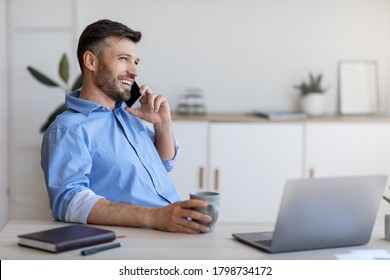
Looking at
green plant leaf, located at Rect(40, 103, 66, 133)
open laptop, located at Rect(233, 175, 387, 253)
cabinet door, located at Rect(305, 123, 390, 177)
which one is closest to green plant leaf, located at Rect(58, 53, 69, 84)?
green plant leaf, located at Rect(40, 103, 66, 133)

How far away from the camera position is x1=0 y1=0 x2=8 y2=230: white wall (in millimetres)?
4680

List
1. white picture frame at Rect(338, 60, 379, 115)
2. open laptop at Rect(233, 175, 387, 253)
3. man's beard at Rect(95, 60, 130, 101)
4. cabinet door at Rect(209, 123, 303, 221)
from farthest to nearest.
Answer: white picture frame at Rect(338, 60, 379, 115)
cabinet door at Rect(209, 123, 303, 221)
man's beard at Rect(95, 60, 130, 101)
open laptop at Rect(233, 175, 387, 253)

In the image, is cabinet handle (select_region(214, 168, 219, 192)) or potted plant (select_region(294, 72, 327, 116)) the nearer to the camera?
cabinet handle (select_region(214, 168, 219, 192))

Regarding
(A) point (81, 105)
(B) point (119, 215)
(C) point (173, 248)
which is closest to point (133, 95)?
(A) point (81, 105)

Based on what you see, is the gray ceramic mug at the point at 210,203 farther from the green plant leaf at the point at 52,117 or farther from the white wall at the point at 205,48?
the white wall at the point at 205,48

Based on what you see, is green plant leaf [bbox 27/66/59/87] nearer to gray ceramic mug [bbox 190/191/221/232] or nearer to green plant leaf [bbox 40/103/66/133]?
green plant leaf [bbox 40/103/66/133]

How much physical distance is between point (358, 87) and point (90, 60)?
288 centimetres

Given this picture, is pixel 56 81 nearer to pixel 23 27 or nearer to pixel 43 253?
pixel 23 27

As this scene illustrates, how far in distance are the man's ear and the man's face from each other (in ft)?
0.06

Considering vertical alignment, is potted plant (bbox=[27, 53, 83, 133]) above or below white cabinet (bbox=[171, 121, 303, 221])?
above

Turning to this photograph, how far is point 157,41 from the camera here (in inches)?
189

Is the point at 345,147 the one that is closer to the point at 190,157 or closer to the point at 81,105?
the point at 190,157

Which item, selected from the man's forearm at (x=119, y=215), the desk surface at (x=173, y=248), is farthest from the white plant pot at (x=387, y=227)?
the man's forearm at (x=119, y=215)

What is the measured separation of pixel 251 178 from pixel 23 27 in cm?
192
